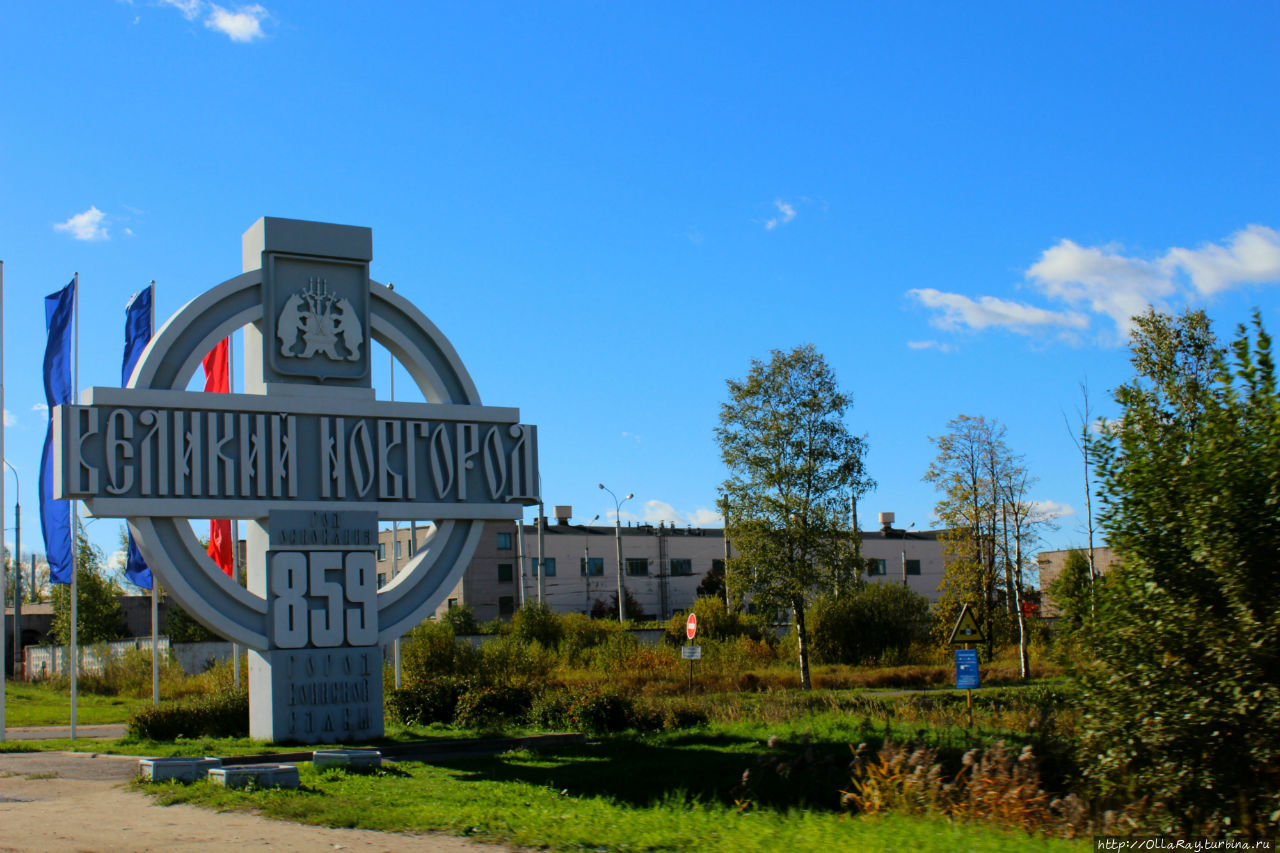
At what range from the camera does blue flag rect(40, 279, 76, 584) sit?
915 inches

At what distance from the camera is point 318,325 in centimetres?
2106

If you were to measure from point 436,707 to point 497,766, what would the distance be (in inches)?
272

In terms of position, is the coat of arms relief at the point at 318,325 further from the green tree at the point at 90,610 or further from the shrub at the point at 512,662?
the green tree at the point at 90,610

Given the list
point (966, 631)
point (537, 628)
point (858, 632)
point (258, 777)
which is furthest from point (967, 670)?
point (858, 632)

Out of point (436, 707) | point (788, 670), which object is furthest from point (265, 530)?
point (788, 670)

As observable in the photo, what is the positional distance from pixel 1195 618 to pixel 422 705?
17.4 meters

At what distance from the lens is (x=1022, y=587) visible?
42.2m

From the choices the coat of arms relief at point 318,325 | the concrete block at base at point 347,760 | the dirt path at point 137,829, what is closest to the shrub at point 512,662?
the coat of arms relief at point 318,325

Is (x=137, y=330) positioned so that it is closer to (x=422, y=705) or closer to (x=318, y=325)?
(x=318, y=325)

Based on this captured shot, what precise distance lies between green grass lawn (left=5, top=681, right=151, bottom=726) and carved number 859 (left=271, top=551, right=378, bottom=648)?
7.98 meters

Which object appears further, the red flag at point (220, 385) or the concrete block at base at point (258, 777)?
the red flag at point (220, 385)

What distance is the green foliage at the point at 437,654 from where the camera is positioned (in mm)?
35938

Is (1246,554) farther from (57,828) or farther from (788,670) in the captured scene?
(788,670)

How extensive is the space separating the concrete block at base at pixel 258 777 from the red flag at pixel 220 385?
11.6 metres
